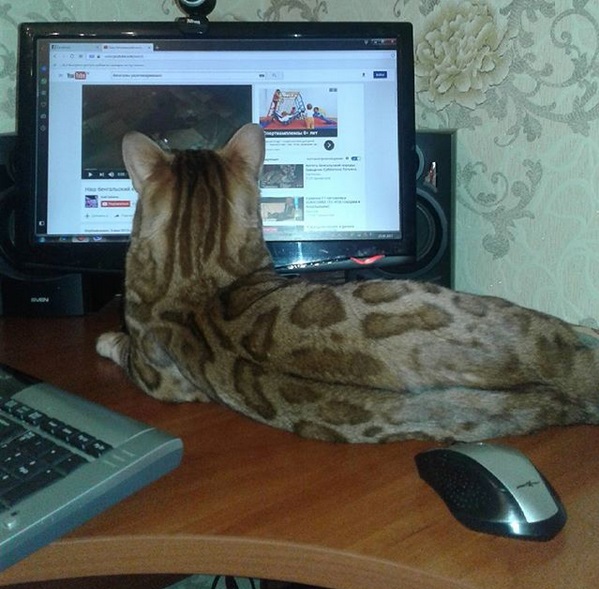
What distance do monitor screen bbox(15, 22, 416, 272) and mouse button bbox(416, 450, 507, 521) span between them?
0.52m

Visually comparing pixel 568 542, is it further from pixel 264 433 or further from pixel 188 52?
pixel 188 52

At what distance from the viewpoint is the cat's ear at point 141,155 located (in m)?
1.00

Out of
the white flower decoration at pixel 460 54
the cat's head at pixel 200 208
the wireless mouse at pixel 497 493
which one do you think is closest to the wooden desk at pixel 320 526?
the wireless mouse at pixel 497 493

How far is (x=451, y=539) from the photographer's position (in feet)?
1.96

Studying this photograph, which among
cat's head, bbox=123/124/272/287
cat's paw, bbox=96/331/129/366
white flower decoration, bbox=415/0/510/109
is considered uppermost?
white flower decoration, bbox=415/0/510/109

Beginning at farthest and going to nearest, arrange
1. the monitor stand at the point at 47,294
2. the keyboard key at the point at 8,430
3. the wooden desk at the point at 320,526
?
1. the monitor stand at the point at 47,294
2. the keyboard key at the point at 8,430
3. the wooden desk at the point at 320,526

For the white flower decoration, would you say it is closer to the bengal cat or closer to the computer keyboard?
the bengal cat

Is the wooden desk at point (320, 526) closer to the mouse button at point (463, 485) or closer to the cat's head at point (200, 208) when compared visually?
the mouse button at point (463, 485)

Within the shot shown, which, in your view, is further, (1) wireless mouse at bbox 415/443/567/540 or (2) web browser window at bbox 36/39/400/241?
(2) web browser window at bbox 36/39/400/241

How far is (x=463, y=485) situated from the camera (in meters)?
0.62

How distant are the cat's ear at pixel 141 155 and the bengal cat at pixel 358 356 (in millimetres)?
126

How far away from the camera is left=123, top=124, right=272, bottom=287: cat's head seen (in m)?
0.97

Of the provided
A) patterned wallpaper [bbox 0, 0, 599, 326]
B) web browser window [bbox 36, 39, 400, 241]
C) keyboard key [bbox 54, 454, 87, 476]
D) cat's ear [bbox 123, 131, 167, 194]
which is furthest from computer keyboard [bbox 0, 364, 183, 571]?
patterned wallpaper [bbox 0, 0, 599, 326]

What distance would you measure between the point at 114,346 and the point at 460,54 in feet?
2.32
